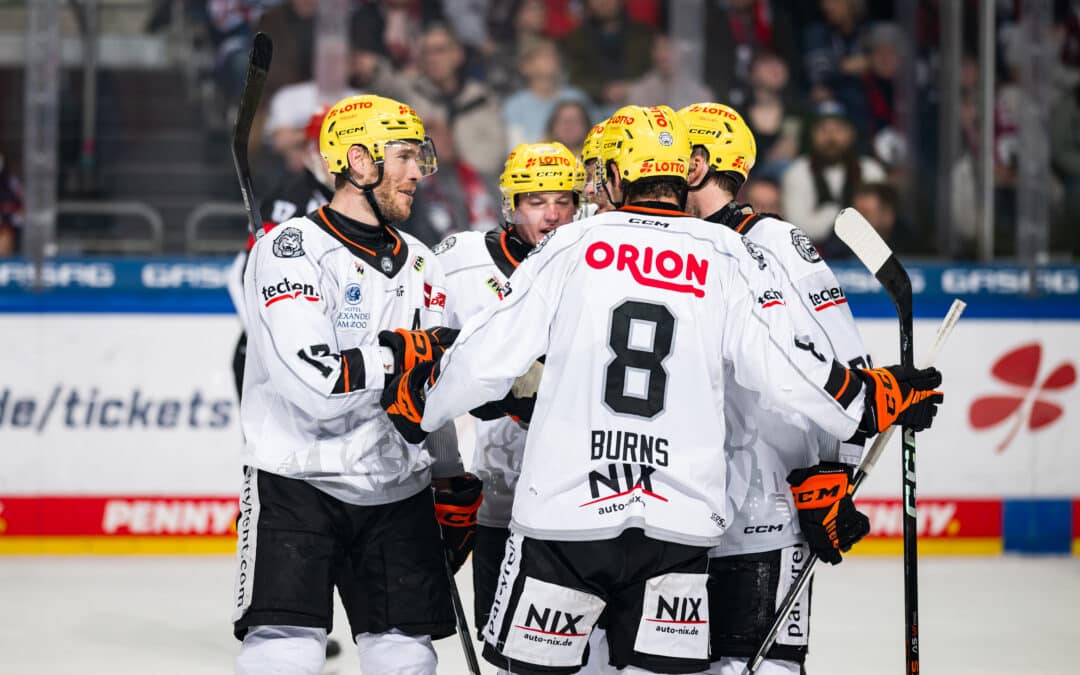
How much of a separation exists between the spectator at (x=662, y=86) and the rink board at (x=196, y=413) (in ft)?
3.42

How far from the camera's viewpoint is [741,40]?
20.1ft

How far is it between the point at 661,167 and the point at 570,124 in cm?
363

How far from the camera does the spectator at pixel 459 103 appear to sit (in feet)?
19.8

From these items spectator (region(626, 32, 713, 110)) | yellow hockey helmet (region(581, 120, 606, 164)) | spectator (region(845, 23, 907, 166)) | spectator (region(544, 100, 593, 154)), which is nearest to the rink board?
spectator (region(845, 23, 907, 166))

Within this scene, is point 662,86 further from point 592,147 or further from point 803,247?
point 803,247

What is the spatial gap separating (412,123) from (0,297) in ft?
10.6

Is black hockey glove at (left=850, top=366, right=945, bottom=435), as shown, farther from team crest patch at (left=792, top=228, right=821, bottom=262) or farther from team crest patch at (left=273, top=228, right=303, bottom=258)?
team crest patch at (left=273, top=228, right=303, bottom=258)

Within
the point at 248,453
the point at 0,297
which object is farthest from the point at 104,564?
the point at 248,453

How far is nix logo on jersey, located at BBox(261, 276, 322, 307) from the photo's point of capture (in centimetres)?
259

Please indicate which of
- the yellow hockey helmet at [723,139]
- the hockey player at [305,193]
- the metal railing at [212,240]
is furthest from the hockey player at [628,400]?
the metal railing at [212,240]

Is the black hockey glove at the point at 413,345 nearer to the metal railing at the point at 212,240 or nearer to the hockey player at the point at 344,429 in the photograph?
the hockey player at the point at 344,429

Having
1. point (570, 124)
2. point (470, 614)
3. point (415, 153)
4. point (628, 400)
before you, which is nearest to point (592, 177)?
point (415, 153)

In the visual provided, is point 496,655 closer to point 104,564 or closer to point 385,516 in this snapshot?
point 385,516

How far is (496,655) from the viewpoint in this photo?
2.43 m
